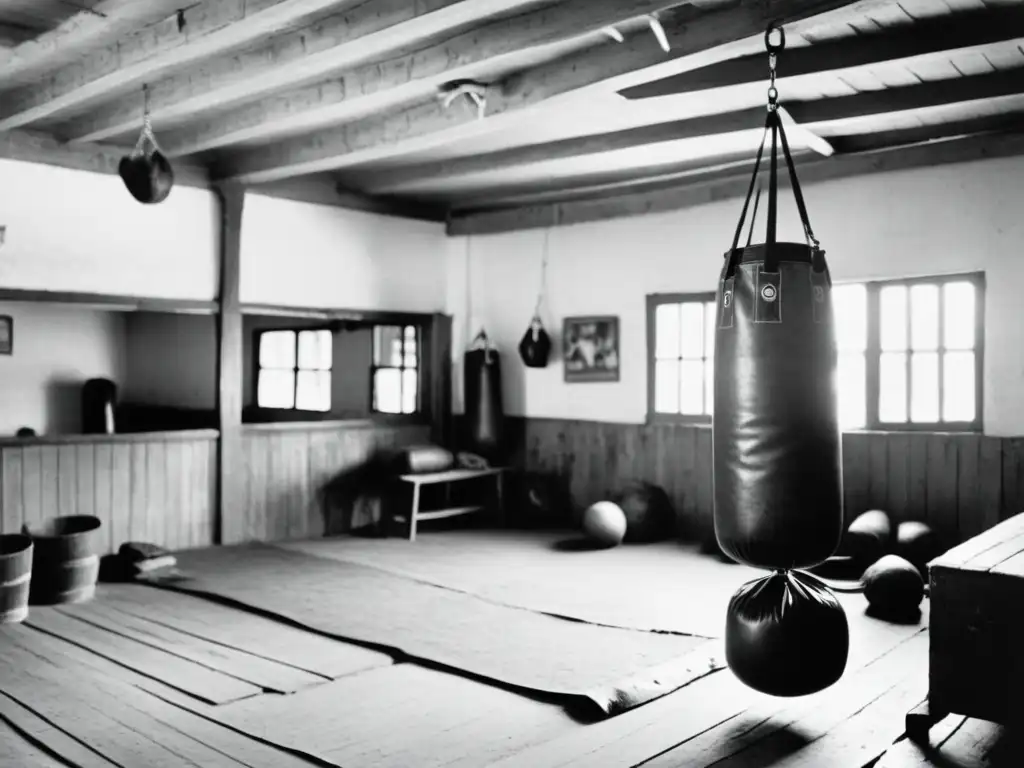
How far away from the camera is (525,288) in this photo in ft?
→ 31.8

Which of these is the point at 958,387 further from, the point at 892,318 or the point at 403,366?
the point at 403,366

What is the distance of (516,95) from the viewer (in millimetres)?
5957

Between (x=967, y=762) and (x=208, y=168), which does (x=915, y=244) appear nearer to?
(x=967, y=762)

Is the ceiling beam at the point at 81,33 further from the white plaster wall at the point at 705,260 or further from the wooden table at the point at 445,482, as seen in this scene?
the white plaster wall at the point at 705,260

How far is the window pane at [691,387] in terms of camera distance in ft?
28.0

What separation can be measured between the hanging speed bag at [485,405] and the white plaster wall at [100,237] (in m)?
2.66

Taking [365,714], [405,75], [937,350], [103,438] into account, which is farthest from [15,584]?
[937,350]

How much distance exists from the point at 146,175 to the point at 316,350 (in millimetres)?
3798

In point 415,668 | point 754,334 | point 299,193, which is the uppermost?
point 299,193

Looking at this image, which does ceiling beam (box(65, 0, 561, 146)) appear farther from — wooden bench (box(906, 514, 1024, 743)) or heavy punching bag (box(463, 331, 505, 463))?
heavy punching bag (box(463, 331, 505, 463))

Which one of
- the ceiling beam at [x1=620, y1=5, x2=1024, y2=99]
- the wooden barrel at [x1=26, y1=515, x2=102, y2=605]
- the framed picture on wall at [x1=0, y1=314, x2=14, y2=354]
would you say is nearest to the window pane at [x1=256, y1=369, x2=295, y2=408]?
the framed picture on wall at [x1=0, y1=314, x2=14, y2=354]

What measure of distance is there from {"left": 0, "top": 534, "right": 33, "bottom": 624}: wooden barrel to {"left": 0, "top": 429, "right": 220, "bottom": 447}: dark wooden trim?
1331mm

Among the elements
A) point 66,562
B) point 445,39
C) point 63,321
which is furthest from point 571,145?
point 63,321

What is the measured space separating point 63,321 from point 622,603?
7539mm
